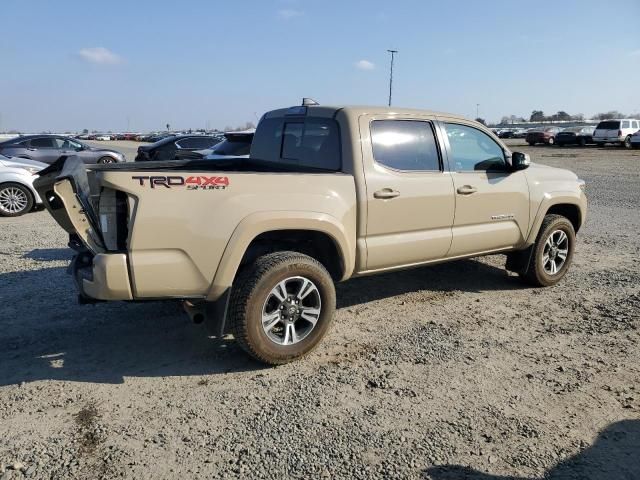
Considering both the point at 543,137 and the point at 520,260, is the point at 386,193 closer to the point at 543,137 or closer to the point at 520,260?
the point at 520,260

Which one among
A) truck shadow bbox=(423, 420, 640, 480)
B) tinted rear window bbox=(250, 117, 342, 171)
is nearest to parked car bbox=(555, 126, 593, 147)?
tinted rear window bbox=(250, 117, 342, 171)

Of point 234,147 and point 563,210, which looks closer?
point 563,210

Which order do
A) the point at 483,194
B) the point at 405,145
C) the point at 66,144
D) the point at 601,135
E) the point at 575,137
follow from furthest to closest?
1. the point at 575,137
2. the point at 601,135
3. the point at 66,144
4. the point at 483,194
5. the point at 405,145

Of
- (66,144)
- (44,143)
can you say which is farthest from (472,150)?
(66,144)

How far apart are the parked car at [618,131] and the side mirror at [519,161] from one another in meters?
34.8

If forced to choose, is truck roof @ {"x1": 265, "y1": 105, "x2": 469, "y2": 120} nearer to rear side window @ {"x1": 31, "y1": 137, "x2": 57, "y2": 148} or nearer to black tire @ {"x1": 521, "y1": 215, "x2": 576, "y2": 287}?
black tire @ {"x1": 521, "y1": 215, "x2": 576, "y2": 287}

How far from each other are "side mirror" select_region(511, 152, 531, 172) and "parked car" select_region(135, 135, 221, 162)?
12.1 metres

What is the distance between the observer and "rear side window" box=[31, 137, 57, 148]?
17.7 m

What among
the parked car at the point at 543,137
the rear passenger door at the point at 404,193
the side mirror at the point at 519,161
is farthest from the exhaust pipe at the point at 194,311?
the parked car at the point at 543,137

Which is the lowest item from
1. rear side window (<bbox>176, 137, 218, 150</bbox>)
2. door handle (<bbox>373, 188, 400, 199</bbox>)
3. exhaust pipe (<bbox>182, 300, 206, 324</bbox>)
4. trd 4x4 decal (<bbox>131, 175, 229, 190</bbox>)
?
exhaust pipe (<bbox>182, 300, 206, 324</bbox>)

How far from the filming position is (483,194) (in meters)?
5.07

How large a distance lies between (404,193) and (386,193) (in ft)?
0.71

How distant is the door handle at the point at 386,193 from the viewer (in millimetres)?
4289

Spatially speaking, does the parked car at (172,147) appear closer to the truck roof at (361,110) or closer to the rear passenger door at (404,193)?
the truck roof at (361,110)
